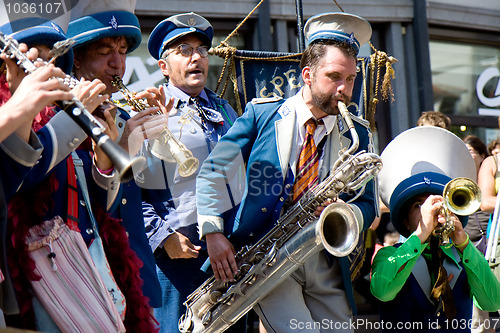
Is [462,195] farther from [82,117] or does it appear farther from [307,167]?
[82,117]

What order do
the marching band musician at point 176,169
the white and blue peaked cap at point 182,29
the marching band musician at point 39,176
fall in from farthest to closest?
the white and blue peaked cap at point 182,29 → the marching band musician at point 176,169 → the marching band musician at point 39,176

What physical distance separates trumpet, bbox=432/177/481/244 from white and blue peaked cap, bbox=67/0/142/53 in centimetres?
193

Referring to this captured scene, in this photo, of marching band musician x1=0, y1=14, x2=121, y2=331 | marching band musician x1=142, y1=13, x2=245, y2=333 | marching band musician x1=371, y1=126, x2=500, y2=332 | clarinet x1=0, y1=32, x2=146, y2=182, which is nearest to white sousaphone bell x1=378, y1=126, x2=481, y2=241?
marching band musician x1=371, y1=126, x2=500, y2=332

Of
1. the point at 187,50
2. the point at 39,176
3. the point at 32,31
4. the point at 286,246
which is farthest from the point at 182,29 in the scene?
the point at 39,176

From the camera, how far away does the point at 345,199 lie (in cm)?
421

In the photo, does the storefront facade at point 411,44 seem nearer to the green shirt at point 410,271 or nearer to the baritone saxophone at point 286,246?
the baritone saxophone at point 286,246

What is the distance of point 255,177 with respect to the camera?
402cm

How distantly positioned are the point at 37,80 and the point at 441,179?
2720 mm

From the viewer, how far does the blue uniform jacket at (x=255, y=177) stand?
4.00 m

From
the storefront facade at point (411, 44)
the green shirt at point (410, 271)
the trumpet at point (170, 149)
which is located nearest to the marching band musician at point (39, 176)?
the trumpet at point (170, 149)

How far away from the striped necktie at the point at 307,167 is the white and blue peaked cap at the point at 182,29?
101cm

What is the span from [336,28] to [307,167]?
85 cm

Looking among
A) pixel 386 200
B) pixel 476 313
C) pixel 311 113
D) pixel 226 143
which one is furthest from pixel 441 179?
pixel 476 313

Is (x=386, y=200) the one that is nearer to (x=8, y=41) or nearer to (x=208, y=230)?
Answer: (x=208, y=230)
